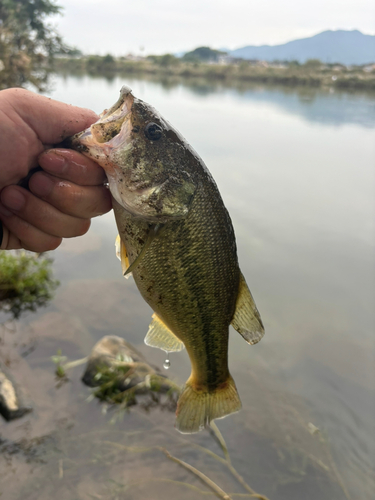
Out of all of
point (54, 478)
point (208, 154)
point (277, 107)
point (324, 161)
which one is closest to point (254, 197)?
point (208, 154)

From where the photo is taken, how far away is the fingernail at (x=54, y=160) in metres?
1.75

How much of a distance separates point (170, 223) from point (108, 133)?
544mm

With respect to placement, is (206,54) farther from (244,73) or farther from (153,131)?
(153,131)

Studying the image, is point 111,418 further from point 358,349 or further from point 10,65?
point 10,65

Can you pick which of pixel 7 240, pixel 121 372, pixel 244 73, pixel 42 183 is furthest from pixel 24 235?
pixel 244 73

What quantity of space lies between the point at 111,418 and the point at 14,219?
3129 mm

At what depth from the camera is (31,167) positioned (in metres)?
1.93

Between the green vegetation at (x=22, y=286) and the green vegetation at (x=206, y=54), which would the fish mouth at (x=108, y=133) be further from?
the green vegetation at (x=206, y=54)

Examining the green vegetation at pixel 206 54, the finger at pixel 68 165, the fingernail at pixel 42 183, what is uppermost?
the green vegetation at pixel 206 54

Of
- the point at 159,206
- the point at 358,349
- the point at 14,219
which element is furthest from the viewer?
the point at 358,349

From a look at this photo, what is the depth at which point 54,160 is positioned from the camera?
1.75 meters

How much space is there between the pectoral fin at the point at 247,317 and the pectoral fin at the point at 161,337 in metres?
0.45

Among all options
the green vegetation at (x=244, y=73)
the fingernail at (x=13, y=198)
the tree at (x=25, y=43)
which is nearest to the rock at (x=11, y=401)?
the fingernail at (x=13, y=198)

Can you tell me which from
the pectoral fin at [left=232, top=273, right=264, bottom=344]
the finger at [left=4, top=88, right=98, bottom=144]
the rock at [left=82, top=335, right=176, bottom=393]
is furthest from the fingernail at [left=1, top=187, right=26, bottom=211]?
the rock at [left=82, top=335, right=176, bottom=393]
